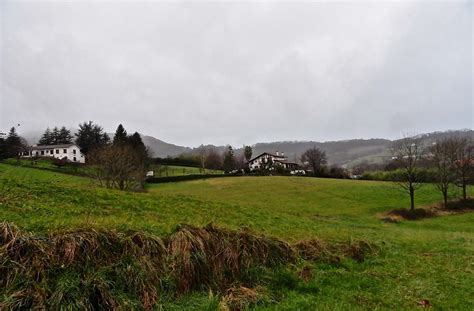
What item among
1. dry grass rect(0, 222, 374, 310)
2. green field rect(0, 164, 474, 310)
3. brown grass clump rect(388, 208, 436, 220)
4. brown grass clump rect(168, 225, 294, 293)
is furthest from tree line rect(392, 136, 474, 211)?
dry grass rect(0, 222, 374, 310)

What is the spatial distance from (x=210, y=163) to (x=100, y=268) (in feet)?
398

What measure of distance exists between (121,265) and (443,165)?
52173 mm

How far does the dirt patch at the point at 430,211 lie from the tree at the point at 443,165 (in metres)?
1.22

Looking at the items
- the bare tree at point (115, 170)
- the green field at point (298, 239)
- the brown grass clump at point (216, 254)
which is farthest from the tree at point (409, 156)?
the brown grass clump at point (216, 254)

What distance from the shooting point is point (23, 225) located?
810 centimetres

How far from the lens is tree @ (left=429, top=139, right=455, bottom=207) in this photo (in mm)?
47344

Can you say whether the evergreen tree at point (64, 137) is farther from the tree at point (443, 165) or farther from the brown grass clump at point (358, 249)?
the brown grass clump at point (358, 249)

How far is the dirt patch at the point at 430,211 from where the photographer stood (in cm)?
3934

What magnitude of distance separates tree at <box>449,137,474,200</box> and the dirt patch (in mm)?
2632

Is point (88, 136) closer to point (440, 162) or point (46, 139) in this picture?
point (46, 139)

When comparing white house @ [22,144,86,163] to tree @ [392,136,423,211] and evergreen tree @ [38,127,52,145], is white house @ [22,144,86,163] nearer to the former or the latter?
evergreen tree @ [38,127,52,145]

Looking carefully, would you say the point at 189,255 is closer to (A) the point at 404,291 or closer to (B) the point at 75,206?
(A) the point at 404,291

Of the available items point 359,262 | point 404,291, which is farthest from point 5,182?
point 404,291

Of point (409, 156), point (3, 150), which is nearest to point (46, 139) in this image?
point (3, 150)
